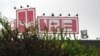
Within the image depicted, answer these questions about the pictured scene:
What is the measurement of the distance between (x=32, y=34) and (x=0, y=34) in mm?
626

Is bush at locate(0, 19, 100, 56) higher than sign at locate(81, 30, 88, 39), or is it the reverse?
bush at locate(0, 19, 100, 56)

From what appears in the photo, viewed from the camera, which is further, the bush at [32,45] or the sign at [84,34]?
the sign at [84,34]

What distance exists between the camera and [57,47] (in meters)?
6.61

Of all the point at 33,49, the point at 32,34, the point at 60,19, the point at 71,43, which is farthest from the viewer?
the point at 60,19

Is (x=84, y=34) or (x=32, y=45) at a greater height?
(x=32, y=45)

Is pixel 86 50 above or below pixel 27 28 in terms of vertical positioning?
below

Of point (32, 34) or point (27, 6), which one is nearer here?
point (32, 34)

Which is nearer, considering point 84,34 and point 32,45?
point 32,45

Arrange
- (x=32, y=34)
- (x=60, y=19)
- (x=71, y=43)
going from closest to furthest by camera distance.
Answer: (x=32, y=34), (x=71, y=43), (x=60, y=19)

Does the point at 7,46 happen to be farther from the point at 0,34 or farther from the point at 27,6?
the point at 27,6

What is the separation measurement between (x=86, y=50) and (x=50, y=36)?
104 cm

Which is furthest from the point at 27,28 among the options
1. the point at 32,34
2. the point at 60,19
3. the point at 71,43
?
the point at 60,19

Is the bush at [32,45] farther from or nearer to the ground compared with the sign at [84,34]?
farther from the ground

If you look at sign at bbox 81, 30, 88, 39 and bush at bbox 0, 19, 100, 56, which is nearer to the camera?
bush at bbox 0, 19, 100, 56
